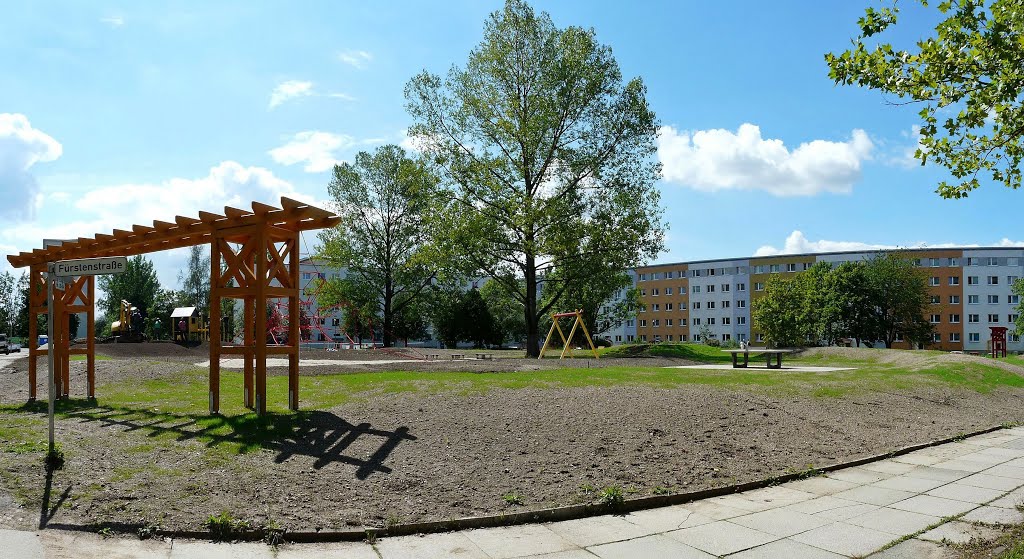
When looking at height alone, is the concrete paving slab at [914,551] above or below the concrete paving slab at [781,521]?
above

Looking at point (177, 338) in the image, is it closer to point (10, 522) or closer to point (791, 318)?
point (791, 318)

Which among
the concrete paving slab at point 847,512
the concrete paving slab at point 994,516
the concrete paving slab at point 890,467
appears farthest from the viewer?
the concrete paving slab at point 890,467

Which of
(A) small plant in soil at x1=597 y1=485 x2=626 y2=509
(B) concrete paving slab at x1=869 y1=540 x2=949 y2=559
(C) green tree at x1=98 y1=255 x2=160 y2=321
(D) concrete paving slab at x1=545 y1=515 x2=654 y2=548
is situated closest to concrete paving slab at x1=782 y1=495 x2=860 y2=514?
(B) concrete paving slab at x1=869 y1=540 x2=949 y2=559

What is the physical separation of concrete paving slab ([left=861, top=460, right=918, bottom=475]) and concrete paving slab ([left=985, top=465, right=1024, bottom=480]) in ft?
3.14

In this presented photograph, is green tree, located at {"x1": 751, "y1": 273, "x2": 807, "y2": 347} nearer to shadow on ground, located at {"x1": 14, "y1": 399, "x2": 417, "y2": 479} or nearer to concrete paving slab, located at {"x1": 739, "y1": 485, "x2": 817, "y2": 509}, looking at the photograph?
concrete paving slab, located at {"x1": 739, "y1": 485, "x2": 817, "y2": 509}

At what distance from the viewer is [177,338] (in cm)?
4816

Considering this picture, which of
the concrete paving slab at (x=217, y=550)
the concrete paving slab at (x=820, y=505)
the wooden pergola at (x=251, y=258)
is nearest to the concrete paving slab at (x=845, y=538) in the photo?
the concrete paving slab at (x=820, y=505)

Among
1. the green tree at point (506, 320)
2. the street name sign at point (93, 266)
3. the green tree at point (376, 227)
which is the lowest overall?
the green tree at point (506, 320)

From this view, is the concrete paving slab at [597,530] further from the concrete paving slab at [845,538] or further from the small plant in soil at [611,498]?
the concrete paving slab at [845,538]

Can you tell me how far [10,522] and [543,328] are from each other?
2598 inches

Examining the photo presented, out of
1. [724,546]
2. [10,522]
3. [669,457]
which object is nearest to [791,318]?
[669,457]

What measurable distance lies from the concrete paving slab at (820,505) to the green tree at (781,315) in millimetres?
37636

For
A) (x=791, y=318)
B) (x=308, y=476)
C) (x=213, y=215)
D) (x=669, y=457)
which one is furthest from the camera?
(x=791, y=318)

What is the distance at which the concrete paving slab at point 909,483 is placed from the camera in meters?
8.32
